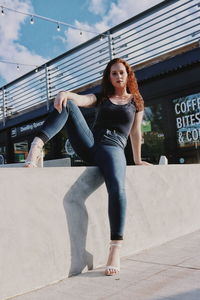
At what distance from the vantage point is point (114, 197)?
6.61ft

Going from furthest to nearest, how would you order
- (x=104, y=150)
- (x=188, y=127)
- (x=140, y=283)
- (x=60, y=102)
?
1. (x=188, y=127)
2. (x=104, y=150)
3. (x=60, y=102)
4. (x=140, y=283)

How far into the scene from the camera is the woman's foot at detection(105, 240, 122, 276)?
Answer: 189 cm

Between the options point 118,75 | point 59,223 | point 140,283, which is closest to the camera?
point 140,283

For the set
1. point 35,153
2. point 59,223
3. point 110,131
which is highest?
point 110,131

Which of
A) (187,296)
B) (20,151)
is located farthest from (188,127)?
(20,151)

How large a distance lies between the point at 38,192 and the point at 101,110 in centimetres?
91

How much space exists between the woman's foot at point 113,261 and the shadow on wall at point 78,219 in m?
0.16

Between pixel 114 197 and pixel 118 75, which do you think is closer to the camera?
pixel 114 197

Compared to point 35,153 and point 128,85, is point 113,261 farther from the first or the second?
point 128,85

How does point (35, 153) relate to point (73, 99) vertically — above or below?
below

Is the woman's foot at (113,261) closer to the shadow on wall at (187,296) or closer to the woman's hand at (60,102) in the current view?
the shadow on wall at (187,296)

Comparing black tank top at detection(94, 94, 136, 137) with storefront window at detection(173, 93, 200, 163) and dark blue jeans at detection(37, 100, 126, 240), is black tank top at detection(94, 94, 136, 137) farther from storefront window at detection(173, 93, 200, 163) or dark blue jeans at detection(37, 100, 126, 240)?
storefront window at detection(173, 93, 200, 163)

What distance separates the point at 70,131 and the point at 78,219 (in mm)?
691

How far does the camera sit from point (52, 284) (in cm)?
175
